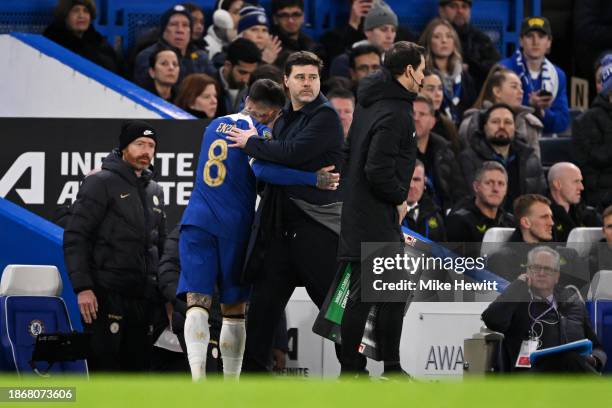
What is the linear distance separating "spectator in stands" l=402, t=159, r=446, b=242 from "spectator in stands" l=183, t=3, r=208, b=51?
3009 millimetres

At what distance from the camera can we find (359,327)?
9.15 metres

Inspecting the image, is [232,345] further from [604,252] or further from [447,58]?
[447,58]

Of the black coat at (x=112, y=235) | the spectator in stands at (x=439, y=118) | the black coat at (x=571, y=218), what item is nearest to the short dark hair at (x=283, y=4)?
the spectator in stands at (x=439, y=118)

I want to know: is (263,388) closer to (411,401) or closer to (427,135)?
(411,401)

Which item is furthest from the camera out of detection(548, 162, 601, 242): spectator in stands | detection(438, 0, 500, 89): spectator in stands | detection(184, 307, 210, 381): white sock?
detection(438, 0, 500, 89): spectator in stands

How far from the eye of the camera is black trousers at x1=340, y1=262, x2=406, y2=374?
911 cm

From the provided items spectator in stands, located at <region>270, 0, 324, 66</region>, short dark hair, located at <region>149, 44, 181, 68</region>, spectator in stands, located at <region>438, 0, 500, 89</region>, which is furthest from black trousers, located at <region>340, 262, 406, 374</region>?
spectator in stands, located at <region>438, 0, 500, 89</region>

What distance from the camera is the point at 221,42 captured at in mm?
15438

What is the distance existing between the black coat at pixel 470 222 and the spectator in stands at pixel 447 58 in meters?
2.31

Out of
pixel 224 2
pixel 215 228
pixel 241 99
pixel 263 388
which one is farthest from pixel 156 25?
pixel 263 388

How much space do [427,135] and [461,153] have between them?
0.36 meters

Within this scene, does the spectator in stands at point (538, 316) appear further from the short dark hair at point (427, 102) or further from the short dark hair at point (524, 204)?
the short dark hair at point (427, 102)

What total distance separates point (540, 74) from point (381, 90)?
6979 millimetres

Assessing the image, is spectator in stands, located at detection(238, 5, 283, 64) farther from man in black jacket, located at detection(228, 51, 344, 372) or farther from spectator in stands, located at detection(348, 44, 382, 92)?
man in black jacket, located at detection(228, 51, 344, 372)
